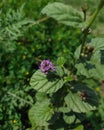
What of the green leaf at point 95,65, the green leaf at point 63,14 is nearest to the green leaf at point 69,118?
the green leaf at point 95,65

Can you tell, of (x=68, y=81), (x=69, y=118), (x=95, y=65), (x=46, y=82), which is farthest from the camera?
(x=69, y=118)

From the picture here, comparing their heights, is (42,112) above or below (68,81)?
below

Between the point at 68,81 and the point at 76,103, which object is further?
the point at 68,81

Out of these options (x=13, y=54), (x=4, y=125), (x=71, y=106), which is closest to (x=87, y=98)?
(x=71, y=106)

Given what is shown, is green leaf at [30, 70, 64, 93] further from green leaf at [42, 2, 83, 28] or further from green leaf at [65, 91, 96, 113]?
green leaf at [42, 2, 83, 28]

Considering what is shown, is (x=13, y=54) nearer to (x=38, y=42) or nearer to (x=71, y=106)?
(x=38, y=42)

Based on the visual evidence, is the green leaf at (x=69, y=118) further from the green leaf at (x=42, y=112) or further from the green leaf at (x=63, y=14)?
the green leaf at (x=63, y=14)

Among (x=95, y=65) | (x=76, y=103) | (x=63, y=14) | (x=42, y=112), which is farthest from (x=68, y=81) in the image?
(x=63, y=14)

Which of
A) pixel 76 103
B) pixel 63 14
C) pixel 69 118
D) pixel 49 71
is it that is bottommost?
pixel 69 118

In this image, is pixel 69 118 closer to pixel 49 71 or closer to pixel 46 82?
pixel 46 82
